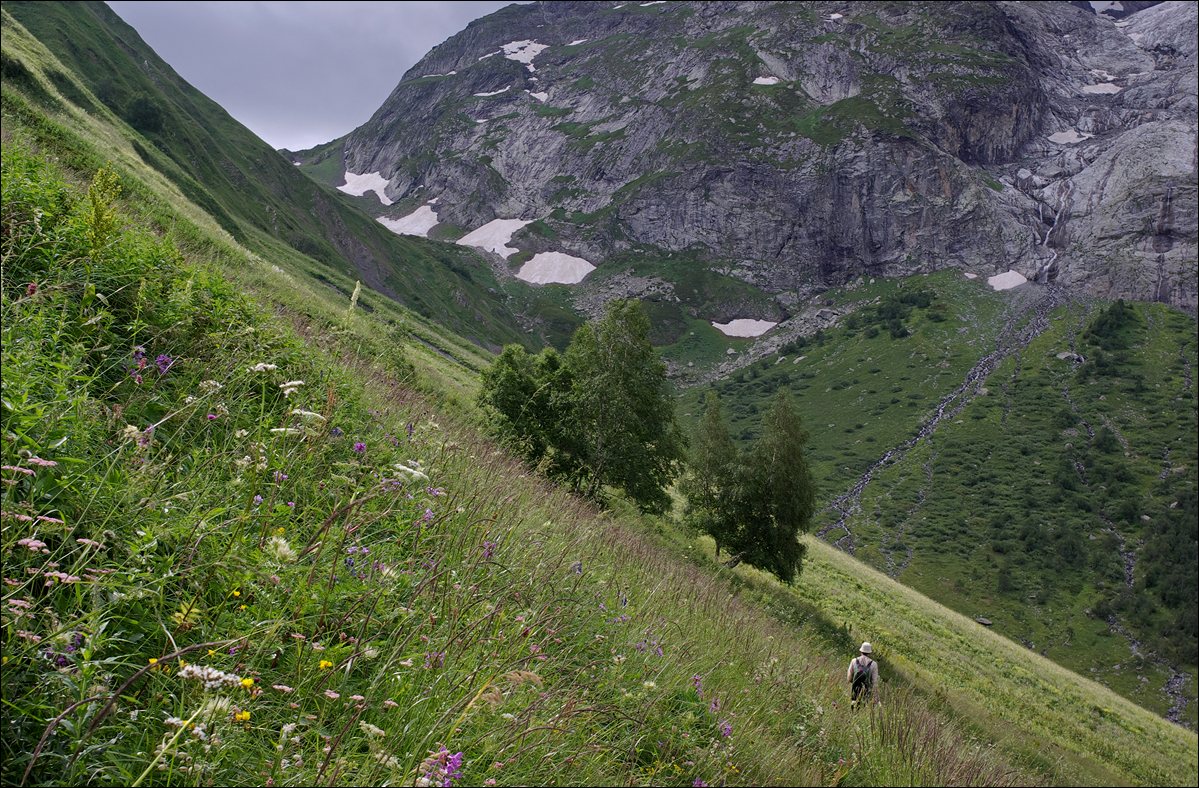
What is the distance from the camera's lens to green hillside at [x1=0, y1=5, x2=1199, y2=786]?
2197mm

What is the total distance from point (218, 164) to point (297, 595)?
90588mm

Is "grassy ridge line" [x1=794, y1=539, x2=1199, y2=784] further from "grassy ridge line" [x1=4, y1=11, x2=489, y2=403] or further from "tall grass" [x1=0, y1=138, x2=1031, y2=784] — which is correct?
"grassy ridge line" [x1=4, y1=11, x2=489, y2=403]

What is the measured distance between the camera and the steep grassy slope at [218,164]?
145ft

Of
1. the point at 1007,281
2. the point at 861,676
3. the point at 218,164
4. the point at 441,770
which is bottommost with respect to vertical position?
the point at 861,676

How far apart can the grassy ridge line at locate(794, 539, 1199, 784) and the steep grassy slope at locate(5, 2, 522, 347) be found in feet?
143

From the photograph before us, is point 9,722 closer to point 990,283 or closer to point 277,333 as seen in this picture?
point 277,333

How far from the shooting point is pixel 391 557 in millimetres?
3799

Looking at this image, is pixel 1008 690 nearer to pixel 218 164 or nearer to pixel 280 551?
pixel 280 551

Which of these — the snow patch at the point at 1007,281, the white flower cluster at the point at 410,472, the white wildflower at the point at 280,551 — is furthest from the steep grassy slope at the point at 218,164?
the snow patch at the point at 1007,281

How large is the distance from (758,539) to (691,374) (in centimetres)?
17118

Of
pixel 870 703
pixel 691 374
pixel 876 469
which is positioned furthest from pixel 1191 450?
pixel 870 703

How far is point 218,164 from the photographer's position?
75.1 m

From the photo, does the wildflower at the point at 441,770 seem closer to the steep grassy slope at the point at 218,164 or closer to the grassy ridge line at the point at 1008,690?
the grassy ridge line at the point at 1008,690

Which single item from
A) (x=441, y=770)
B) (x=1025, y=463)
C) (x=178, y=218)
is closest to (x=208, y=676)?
(x=441, y=770)
